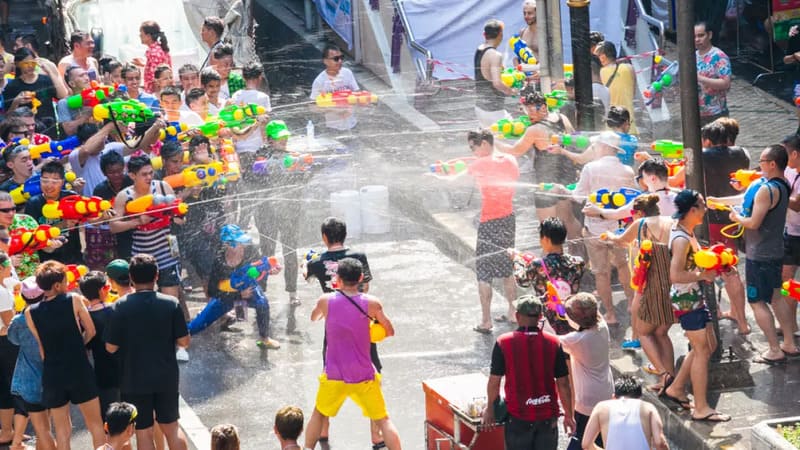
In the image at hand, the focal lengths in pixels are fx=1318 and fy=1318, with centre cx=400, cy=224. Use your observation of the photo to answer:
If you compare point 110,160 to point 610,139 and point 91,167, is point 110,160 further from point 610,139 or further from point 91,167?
point 610,139

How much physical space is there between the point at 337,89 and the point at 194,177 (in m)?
2.77

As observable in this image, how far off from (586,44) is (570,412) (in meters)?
5.67

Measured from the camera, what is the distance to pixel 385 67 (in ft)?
58.1

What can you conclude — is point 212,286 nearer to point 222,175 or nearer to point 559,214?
point 222,175

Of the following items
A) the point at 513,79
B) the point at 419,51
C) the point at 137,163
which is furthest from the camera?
→ the point at 419,51

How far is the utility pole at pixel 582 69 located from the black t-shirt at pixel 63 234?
15.7ft

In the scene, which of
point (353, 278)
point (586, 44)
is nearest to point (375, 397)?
point (353, 278)

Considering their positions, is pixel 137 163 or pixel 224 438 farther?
pixel 137 163

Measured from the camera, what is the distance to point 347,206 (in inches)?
456

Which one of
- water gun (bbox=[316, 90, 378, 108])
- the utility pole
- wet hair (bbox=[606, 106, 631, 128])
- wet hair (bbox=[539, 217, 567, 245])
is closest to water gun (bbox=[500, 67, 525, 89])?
the utility pole

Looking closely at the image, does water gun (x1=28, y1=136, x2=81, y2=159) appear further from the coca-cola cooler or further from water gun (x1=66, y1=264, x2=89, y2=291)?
the coca-cola cooler

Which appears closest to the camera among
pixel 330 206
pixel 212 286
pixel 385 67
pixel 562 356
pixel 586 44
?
pixel 562 356

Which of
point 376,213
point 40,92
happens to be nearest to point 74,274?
point 376,213

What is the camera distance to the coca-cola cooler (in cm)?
816
